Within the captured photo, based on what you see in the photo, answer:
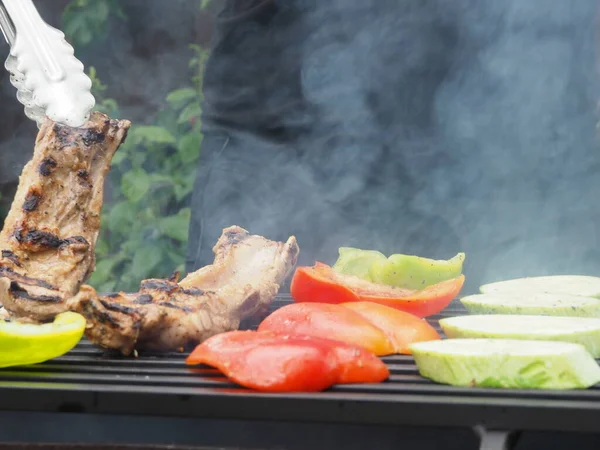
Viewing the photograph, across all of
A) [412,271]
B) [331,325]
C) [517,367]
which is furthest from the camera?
[412,271]

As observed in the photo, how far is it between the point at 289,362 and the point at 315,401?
146mm

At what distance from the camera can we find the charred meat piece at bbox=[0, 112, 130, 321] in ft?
7.02

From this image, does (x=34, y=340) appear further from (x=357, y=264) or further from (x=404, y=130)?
(x=404, y=130)

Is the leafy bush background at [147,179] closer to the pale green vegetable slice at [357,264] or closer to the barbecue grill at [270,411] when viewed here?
the pale green vegetable slice at [357,264]

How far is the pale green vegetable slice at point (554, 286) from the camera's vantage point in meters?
2.46

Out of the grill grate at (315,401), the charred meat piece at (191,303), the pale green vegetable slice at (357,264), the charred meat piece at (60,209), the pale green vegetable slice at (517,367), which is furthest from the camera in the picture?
the pale green vegetable slice at (357,264)

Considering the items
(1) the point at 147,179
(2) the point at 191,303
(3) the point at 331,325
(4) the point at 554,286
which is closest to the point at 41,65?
(2) the point at 191,303

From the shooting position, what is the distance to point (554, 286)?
2.58m

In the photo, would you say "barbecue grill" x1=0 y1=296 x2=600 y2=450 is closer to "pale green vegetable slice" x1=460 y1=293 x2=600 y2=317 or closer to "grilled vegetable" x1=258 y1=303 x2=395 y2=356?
"grilled vegetable" x1=258 y1=303 x2=395 y2=356

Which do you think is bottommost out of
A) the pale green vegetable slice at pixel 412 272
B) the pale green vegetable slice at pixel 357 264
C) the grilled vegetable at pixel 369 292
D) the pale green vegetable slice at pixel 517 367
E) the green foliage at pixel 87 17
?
the pale green vegetable slice at pixel 517 367

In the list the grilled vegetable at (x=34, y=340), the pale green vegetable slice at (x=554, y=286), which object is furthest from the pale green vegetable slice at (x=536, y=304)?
the grilled vegetable at (x=34, y=340)

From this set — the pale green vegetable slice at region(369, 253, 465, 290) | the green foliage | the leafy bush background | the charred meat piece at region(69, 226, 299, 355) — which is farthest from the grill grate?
the green foliage

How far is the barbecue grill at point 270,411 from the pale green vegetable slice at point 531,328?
25 centimetres

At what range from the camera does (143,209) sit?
576cm
